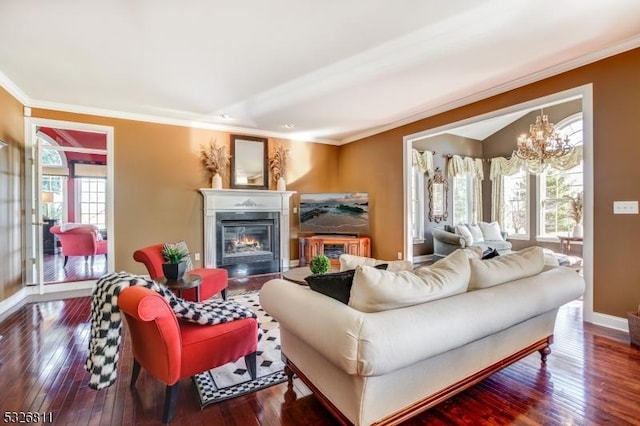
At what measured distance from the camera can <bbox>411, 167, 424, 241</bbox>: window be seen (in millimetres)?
7023

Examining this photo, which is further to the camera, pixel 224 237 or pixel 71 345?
pixel 224 237

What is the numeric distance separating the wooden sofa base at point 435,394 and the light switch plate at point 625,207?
5.05 ft

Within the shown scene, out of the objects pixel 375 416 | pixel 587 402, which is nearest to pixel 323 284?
Result: pixel 375 416

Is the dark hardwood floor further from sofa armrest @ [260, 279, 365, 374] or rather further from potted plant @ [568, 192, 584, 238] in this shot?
potted plant @ [568, 192, 584, 238]

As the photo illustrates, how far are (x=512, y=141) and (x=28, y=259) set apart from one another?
9532 millimetres

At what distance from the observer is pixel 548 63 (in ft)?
10.3

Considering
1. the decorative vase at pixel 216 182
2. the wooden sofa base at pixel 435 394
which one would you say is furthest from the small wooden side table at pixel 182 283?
the decorative vase at pixel 216 182

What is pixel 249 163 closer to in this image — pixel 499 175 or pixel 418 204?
pixel 418 204

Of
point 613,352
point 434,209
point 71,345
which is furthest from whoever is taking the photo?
point 434,209

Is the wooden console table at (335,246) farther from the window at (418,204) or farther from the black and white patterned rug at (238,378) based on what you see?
the black and white patterned rug at (238,378)

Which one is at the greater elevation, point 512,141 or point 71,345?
point 512,141

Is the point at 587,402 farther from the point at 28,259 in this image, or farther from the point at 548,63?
the point at 28,259

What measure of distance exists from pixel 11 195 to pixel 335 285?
14.6 feet

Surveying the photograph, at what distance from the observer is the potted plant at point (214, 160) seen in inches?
203
